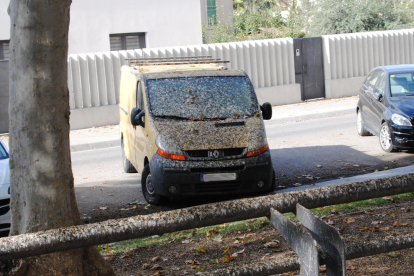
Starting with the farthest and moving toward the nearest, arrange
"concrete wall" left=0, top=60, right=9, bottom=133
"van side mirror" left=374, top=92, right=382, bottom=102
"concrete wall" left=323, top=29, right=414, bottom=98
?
"concrete wall" left=323, top=29, right=414, bottom=98, "concrete wall" left=0, top=60, right=9, bottom=133, "van side mirror" left=374, top=92, right=382, bottom=102

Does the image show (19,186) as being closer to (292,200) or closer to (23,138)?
(23,138)

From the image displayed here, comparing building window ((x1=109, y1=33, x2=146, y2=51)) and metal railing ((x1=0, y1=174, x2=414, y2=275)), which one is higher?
building window ((x1=109, y1=33, x2=146, y2=51))

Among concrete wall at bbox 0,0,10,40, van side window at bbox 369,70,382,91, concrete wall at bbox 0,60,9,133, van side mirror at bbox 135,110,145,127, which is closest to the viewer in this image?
van side mirror at bbox 135,110,145,127

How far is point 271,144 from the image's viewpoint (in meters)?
14.2

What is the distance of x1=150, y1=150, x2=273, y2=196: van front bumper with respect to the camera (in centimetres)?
845

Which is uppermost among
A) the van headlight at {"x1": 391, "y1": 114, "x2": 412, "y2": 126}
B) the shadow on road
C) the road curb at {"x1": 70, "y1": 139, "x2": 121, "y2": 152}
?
the van headlight at {"x1": 391, "y1": 114, "x2": 412, "y2": 126}

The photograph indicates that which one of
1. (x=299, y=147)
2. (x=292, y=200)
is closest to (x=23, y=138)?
(x=292, y=200)

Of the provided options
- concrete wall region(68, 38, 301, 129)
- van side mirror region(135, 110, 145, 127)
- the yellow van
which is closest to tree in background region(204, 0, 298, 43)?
concrete wall region(68, 38, 301, 129)

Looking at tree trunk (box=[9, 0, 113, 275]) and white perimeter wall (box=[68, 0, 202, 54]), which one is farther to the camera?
white perimeter wall (box=[68, 0, 202, 54])

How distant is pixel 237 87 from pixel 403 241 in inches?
289

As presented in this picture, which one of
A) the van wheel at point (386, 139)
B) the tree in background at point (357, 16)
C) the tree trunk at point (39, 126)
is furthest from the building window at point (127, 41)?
the tree trunk at point (39, 126)

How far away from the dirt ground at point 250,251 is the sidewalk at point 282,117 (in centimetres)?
975

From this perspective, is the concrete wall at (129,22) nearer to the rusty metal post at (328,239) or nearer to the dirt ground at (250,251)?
the dirt ground at (250,251)

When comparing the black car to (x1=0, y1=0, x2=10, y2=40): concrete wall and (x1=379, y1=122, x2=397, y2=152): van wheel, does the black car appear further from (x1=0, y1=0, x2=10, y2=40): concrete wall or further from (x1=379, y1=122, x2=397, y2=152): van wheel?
(x1=0, y1=0, x2=10, y2=40): concrete wall
